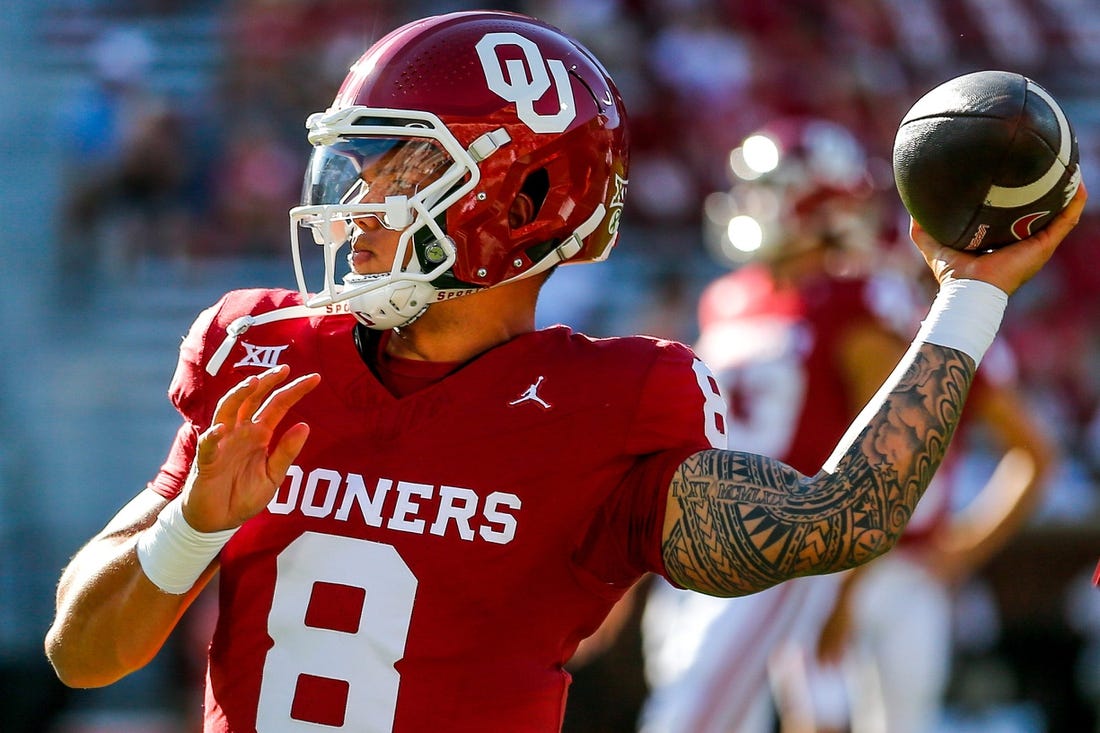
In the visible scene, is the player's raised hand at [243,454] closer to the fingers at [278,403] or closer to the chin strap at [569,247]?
the fingers at [278,403]

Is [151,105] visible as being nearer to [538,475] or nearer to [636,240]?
[636,240]

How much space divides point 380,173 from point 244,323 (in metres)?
0.29

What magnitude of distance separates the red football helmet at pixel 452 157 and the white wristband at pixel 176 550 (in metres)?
0.34

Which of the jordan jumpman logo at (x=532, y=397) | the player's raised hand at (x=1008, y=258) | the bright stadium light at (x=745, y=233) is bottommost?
the bright stadium light at (x=745, y=233)

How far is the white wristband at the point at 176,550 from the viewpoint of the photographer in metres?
1.97

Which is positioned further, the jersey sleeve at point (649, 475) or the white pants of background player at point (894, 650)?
the white pants of background player at point (894, 650)

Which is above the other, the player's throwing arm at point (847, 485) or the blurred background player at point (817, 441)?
the player's throwing arm at point (847, 485)

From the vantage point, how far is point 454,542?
1.99 meters

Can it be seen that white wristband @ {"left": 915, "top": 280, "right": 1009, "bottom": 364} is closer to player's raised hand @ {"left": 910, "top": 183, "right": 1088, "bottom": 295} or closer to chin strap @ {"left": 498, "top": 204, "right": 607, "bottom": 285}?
player's raised hand @ {"left": 910, "top": 183, "right": 1088, "bottom": 295}

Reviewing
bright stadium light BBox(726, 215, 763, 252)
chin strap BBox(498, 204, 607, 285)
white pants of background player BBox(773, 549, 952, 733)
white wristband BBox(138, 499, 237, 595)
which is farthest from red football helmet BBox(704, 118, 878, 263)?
white wristband BBox(138, 499, 237, 595)

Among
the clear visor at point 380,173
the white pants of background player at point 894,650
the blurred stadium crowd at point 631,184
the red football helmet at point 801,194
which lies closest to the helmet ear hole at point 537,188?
the clear visor at point 380,173

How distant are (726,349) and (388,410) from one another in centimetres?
274

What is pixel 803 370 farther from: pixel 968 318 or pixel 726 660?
pixel 968 318

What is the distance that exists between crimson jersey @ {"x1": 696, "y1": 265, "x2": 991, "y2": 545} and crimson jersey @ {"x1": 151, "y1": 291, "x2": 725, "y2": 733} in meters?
2.44
